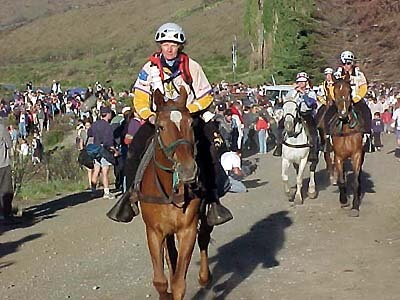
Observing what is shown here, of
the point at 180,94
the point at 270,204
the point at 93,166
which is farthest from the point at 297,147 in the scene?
the point at 180,94

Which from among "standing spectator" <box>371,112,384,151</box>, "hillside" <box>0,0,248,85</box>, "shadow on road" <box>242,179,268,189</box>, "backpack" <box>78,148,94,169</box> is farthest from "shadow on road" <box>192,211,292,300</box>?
"hillside" <box>0,0,248,85</box>

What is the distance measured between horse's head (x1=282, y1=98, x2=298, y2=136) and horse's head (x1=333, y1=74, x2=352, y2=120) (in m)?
1.66

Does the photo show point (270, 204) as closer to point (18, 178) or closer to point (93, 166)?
point (93, 166)

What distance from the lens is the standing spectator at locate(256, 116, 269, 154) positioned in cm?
3269

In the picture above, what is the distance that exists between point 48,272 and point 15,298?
4.87 ft

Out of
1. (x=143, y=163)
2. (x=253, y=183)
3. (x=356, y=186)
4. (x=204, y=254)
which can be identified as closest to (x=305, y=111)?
(x=356, y=186)

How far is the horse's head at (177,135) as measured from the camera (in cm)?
816

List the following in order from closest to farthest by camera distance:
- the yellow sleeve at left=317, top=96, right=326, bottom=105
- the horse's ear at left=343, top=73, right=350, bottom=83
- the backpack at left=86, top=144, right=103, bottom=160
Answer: the horse's ear at left=343, top=73, right=350, bottom=83
the yellow sleeve at left=317, top=96, right=326, bottom=105
the backpack at left=86, top=144, right=103, bottom=160

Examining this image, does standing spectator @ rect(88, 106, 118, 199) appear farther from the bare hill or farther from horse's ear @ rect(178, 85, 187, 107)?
horse's ear @ rect(178, 85, 187, 107)

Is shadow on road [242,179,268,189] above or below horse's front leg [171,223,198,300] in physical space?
below

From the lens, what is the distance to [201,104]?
31.0 ft

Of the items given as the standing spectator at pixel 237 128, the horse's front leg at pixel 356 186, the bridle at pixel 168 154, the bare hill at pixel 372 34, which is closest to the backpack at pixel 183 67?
the bridle at pixel 168 154

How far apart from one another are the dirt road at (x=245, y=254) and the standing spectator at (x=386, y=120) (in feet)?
65.0

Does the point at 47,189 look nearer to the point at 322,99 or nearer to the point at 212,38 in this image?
the point at 322,99
